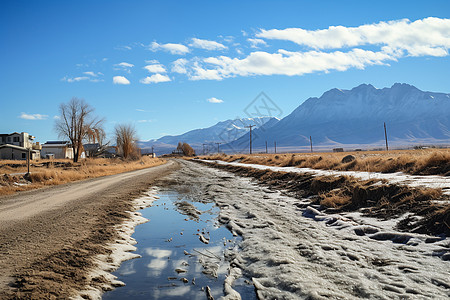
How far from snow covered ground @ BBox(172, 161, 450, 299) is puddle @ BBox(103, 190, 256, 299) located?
372mm

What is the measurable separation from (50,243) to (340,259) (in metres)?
4.93

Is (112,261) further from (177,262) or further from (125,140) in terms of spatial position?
(125,140)

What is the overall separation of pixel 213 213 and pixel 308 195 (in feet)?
13.6

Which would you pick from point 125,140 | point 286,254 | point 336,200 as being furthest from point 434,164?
point 125,140

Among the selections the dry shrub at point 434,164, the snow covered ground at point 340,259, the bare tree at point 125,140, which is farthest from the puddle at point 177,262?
the bare tree at point 125,140

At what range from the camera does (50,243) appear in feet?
18.7

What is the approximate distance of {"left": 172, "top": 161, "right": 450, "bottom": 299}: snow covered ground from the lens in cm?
383

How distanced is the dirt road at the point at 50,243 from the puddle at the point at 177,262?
0.65 metres

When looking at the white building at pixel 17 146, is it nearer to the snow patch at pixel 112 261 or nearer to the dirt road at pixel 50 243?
the dirt road at pixel 50 243

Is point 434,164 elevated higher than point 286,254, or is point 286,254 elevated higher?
point 434,164

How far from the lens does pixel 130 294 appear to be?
4.09m

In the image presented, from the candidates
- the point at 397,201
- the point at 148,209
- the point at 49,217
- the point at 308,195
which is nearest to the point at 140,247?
the point at 49,217

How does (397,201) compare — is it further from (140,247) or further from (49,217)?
(49,217)

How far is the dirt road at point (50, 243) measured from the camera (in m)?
3.99
